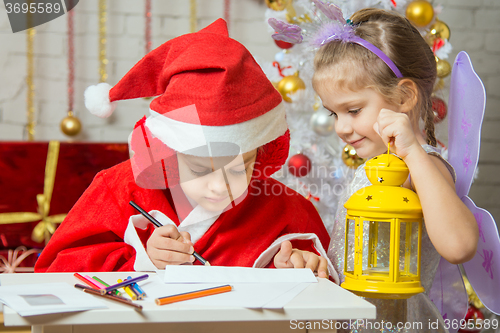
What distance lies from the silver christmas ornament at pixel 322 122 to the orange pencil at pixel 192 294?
3.99ft

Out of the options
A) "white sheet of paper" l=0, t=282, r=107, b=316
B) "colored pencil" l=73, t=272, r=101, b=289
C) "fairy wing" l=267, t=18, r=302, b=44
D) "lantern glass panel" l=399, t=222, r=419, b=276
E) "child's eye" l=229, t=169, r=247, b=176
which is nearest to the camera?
"white sheet of paper" l=0, t=282, r=107, b=316

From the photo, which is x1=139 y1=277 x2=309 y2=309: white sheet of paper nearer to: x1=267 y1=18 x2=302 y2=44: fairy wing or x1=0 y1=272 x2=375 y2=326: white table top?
x1=0 y1=272 x2=375 y2=326: white table top

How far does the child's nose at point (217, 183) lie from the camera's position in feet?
2.60

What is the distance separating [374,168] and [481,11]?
1.94 m

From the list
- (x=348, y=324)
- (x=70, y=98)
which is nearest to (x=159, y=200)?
(x=348, y=324)

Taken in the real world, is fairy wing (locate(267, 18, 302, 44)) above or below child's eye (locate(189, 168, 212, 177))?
above

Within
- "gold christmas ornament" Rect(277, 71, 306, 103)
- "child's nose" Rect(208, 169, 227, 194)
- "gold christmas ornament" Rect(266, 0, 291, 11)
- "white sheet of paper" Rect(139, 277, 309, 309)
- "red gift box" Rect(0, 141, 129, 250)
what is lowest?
"red gift box" Rect(0, 141, 129, 250)

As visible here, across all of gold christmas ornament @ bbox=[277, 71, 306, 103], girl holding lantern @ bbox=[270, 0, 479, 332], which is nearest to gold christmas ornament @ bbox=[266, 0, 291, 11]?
gold christmas ornament @ bbox=[277, 71, 306, 103]

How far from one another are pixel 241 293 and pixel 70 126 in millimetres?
1593

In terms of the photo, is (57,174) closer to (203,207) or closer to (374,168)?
(203,207)

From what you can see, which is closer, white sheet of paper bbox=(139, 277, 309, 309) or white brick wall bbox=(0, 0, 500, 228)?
white sheet of paper bbox=(139, 277, 309, 309)

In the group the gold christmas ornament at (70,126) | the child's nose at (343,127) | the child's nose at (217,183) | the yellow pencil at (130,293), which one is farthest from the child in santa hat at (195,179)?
the gold christmas ornament at (70,126)

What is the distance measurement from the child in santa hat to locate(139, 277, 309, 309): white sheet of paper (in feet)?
0.45

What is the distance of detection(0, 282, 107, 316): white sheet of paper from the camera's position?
1.45ft
